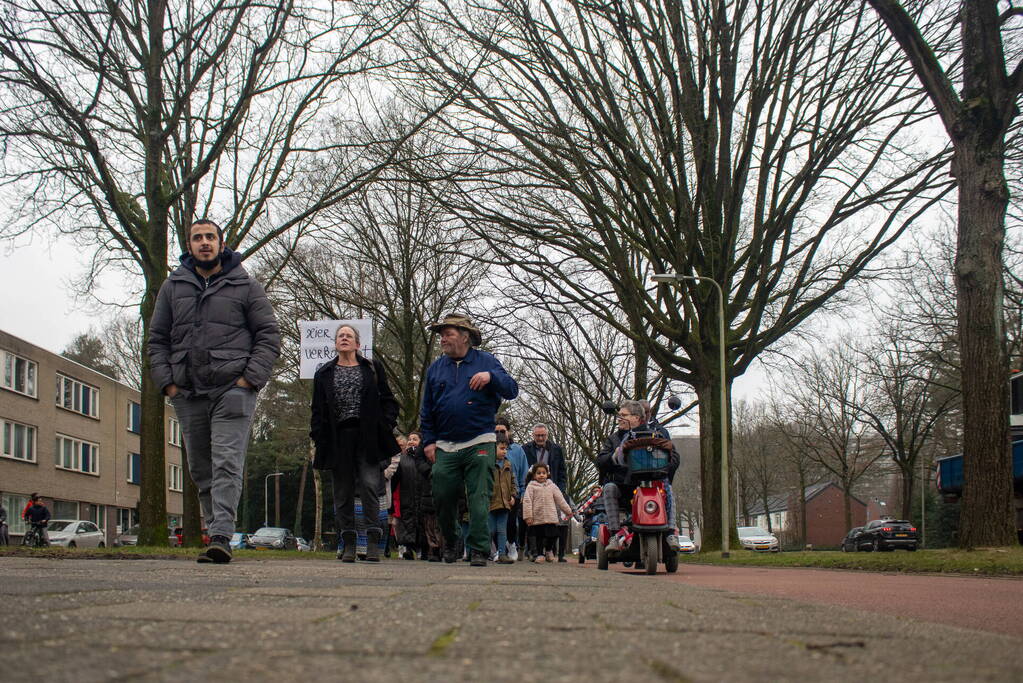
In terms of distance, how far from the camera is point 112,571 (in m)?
6.47

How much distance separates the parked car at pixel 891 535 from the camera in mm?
41156

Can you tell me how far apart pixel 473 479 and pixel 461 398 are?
2.36ft

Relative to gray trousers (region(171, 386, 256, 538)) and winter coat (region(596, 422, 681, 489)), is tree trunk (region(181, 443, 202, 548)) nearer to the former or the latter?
winter coat (region(596, 422, 681, 489))

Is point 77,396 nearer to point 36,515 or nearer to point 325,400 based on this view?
point 36,515

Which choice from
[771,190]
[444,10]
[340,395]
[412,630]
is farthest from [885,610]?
[771,190]

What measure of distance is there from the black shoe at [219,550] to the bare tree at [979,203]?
8788 millimetres

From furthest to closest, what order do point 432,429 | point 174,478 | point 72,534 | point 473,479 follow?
point 174,478 < point 72,534 < point 432,429 < point 473,479

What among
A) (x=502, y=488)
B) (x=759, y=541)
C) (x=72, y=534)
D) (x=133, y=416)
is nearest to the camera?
(x=502, y=488)

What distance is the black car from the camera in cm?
4116

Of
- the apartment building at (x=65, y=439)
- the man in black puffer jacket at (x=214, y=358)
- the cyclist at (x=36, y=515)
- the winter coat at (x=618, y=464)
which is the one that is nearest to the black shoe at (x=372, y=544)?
the man in black puffer jacket at (x=214, y=358)

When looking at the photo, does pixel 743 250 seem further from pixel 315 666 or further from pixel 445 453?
pixel 315 666

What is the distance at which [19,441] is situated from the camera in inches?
1725

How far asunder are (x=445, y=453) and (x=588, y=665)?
261 inches

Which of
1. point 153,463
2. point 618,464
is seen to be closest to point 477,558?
point 618,464
